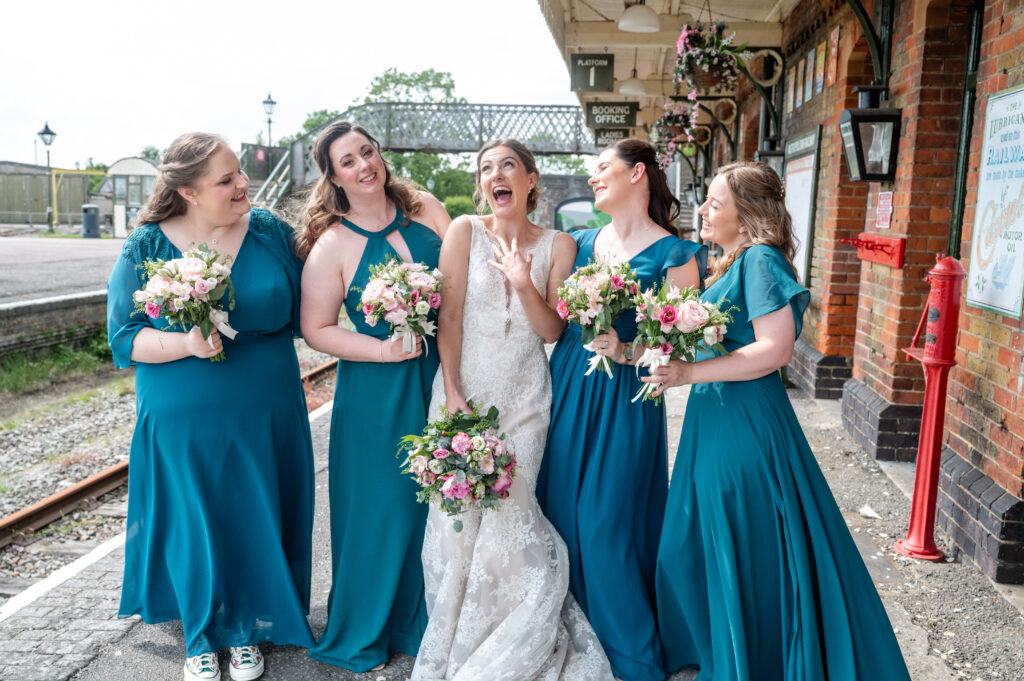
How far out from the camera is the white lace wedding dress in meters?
3.16

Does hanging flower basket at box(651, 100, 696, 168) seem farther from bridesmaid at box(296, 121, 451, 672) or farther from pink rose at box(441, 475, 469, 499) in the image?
pink rose at box(441, 475, 469, 499)

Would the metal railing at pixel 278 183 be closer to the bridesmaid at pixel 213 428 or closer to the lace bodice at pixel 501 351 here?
the bridesmaid at pixel 213 428

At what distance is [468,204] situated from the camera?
43406 mm

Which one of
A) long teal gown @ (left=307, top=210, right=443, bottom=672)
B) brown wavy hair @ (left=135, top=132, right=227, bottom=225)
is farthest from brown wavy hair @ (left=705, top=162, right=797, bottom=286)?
brown wavy hair @ (left=135, top=132, right=227, bottom=225)

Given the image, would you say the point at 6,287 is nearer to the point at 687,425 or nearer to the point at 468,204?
the point at 687,425

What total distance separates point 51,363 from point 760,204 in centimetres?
1049

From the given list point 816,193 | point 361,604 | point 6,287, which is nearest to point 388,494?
point 361,604

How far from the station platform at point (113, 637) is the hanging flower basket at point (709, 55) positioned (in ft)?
17.3

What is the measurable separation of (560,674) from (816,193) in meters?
6.45

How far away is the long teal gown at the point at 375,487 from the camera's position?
11.3 feet

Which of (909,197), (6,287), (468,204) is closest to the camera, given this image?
(909,197)

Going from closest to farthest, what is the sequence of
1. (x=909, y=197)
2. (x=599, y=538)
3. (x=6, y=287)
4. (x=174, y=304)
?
(x=174, y=304) < (x=599, y=538) < (x=909, y=197) < (x=6, y=287)

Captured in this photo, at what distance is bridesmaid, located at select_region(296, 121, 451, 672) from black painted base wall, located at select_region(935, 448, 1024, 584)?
2694mm

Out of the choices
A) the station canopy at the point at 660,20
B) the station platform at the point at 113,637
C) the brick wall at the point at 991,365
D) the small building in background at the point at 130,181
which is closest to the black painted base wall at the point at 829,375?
the brick wall at the point at 991,365
